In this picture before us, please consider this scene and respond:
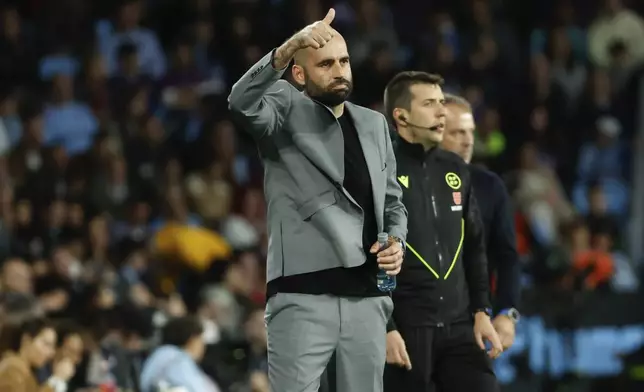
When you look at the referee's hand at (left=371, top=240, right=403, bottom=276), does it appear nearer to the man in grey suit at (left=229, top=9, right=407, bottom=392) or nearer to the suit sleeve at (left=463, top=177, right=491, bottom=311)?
the man in grey suit at (left=229, top=9, right=407, bottom=392)

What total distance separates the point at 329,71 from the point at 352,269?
0.76m

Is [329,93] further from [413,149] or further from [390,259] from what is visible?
[413,149]

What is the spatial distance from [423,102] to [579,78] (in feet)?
30.8

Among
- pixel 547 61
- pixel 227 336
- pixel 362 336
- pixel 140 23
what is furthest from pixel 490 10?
pixel 362 336

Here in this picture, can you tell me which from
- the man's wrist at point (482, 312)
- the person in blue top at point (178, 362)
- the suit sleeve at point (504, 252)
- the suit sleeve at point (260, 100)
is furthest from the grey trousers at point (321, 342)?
the person in blue top at point (178, 362)

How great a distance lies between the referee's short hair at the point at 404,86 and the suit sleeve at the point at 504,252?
2.66ft

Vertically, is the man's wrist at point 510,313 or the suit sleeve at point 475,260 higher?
the suit sleeve at point 475,260

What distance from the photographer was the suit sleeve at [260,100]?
4.80 metres

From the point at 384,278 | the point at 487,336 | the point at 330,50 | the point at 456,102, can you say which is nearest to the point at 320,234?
the point at 384,278

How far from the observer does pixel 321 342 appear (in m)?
4.96

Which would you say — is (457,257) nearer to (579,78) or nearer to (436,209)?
(436,209)

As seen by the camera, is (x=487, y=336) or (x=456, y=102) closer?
(x=487, y=336)

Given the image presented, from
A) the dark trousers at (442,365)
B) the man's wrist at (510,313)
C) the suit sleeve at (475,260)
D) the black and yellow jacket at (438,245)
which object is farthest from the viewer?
the man's wrist at (510,313)

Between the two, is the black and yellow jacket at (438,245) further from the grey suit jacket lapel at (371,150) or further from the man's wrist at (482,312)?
the grey suit jacket lapel at (371,150)
